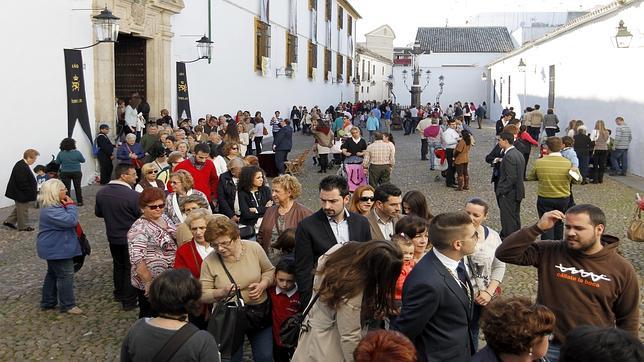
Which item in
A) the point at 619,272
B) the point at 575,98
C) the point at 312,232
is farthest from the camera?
the point at 575,98

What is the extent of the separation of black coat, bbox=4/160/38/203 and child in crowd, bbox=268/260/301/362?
24.0 feet

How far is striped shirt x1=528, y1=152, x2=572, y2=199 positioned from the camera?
811cm

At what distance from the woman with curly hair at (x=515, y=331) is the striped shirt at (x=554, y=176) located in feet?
18.7

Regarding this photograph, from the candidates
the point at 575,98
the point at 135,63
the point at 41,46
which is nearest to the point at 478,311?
the point at 41,46

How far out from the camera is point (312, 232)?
4.30m

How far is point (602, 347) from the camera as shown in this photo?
2244 mm

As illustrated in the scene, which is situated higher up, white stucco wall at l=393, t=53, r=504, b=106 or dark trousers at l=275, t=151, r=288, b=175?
white stucco wall at l=393, t=53, r=504, b=106

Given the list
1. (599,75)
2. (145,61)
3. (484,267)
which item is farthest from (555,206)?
(599,75)

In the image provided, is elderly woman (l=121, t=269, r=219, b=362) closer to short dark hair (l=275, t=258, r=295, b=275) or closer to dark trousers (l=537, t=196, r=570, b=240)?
short dark hair (l=275, t=258, r=295, b=275)

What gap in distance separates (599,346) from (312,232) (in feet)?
7.51

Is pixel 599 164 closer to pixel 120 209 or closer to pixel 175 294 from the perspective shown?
pixel 120 209

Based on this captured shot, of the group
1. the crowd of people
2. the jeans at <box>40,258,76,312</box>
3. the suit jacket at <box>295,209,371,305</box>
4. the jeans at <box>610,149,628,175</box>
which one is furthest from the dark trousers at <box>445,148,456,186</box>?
the suit jacket at <box>295,209,371,305</box>

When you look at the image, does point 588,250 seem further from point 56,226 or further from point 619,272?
point 56,226

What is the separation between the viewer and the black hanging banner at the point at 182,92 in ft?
63.6
